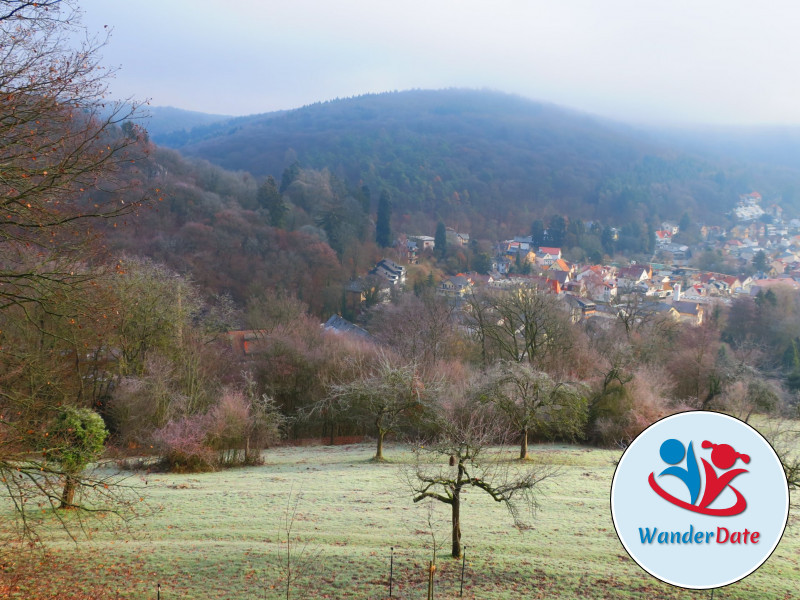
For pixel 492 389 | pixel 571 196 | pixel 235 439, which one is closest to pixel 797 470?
pixel 492 389

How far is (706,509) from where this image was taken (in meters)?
6.72

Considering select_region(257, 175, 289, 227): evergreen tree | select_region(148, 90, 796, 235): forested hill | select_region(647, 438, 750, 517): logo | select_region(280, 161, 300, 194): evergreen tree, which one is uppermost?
select_region(148, 90, 796, 235): forested hill

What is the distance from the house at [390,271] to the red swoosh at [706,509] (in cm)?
5025

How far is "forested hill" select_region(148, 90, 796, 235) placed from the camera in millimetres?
106312

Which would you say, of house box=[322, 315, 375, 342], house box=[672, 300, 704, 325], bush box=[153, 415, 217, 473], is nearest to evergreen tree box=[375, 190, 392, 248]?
house box=[322, 315, 375, 342]

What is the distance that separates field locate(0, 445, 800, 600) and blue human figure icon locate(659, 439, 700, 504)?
3509 mm

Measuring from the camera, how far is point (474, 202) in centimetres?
10956

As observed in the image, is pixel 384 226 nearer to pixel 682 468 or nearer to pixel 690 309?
pixel 690 309

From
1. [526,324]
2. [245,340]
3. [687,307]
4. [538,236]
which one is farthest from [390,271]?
[538,236]

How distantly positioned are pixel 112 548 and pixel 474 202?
104 meters

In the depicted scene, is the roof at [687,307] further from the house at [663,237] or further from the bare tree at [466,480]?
the bare tree at [466,480]

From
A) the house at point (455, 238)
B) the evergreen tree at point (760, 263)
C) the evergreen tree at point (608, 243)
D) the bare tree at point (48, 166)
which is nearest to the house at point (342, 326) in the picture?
the bare tree at point (48, 166)

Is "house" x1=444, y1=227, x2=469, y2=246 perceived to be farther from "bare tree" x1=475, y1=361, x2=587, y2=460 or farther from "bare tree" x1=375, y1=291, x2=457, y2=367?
"bare tree" x1=475, y1=361, x2=587, y2=460

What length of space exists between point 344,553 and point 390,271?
50.9 meters
